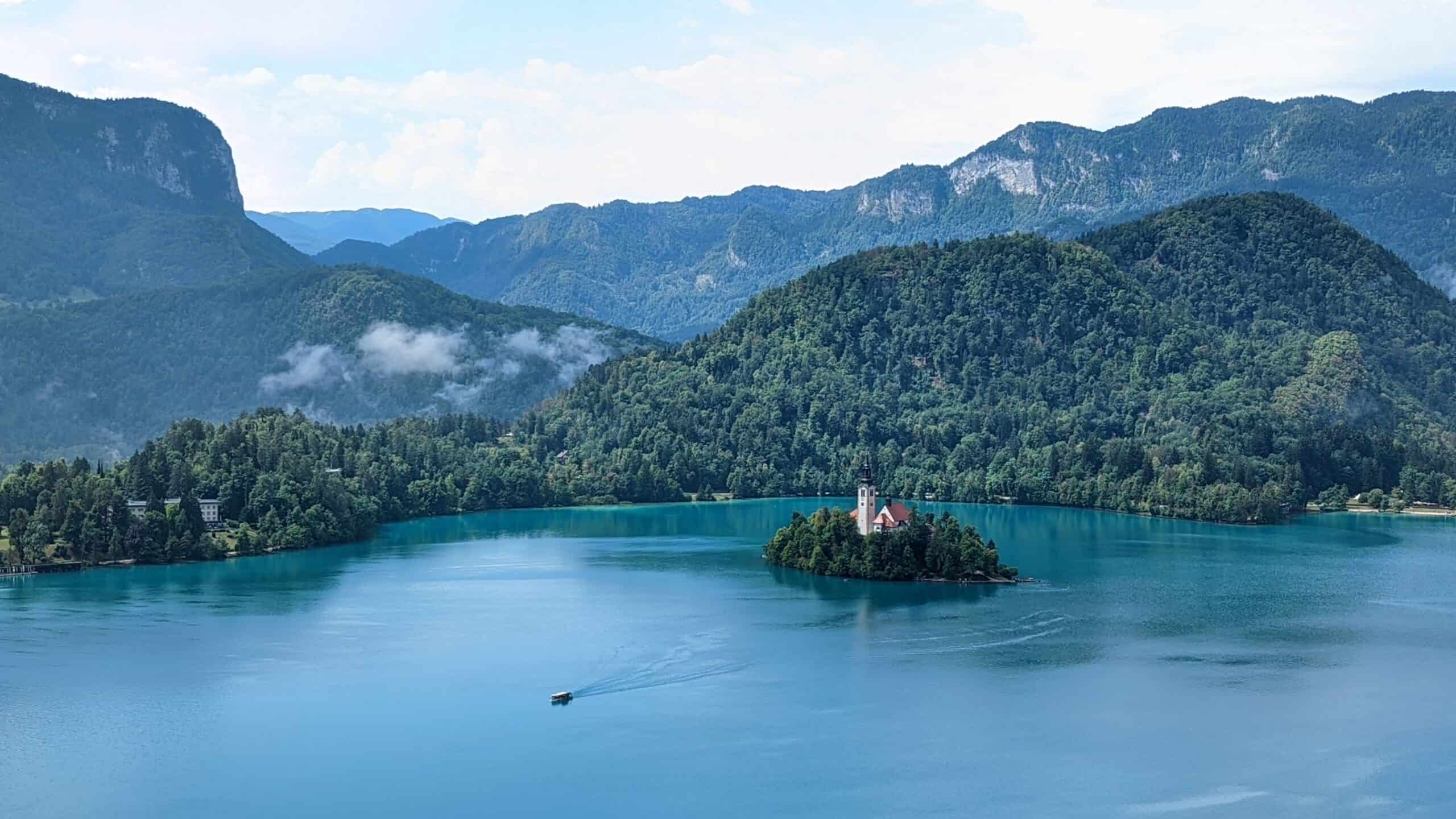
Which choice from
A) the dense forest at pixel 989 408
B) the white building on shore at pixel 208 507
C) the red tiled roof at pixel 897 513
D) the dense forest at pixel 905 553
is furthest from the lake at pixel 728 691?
the dense forest at pixel 989 408

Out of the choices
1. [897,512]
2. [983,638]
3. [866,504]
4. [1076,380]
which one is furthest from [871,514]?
[1076,380]

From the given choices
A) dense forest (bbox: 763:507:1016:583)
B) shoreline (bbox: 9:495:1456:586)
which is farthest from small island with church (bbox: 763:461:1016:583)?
shoreline (bbox: 9:495:1456:586)

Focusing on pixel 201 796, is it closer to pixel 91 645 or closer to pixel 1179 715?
pixel 91 645

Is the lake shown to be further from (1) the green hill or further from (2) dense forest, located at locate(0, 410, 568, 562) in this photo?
(1) the green hill

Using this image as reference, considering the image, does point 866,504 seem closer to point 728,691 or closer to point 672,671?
point 672,671

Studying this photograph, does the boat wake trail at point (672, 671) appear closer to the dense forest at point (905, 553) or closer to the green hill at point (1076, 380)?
the dense forest at point (905, 553)
